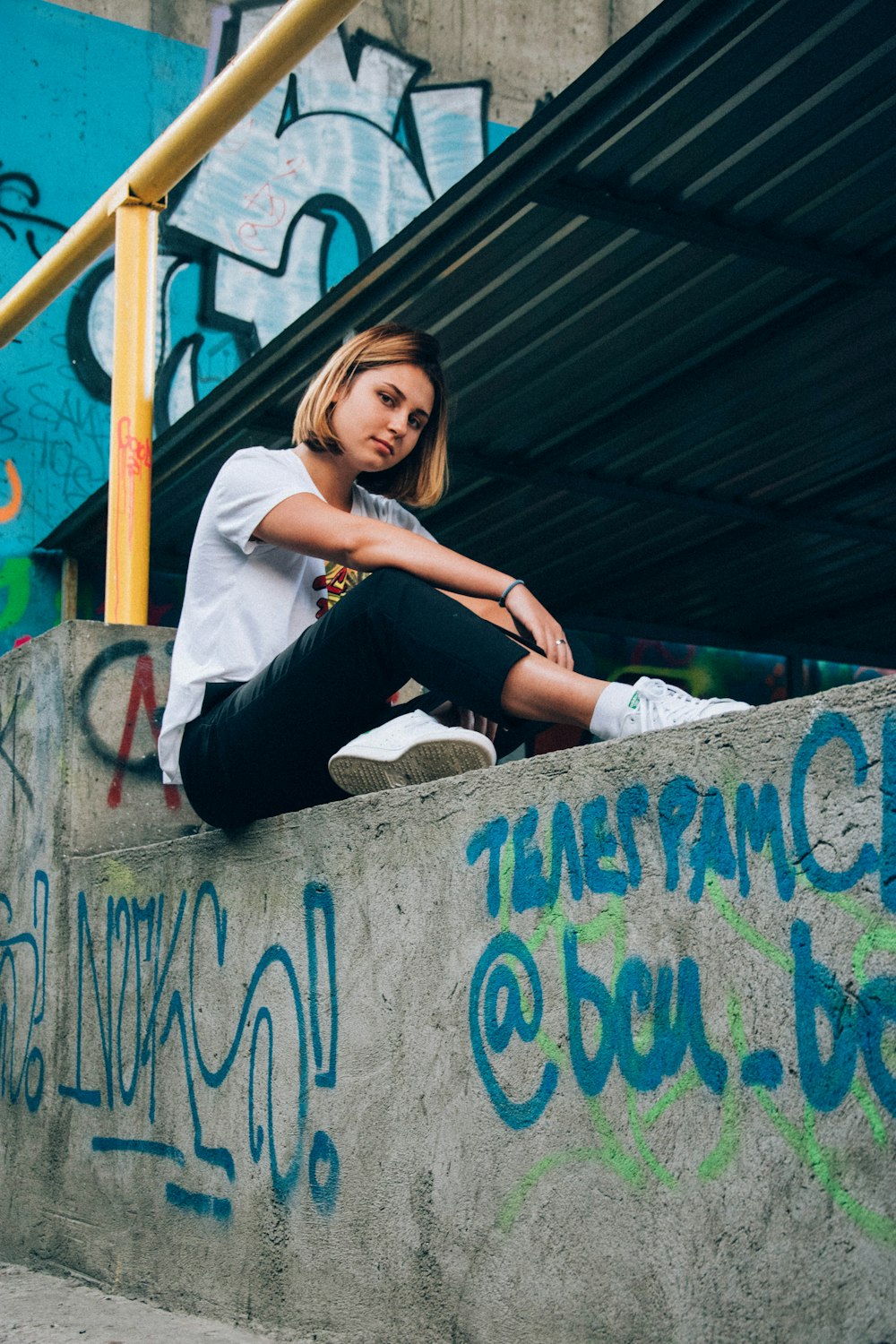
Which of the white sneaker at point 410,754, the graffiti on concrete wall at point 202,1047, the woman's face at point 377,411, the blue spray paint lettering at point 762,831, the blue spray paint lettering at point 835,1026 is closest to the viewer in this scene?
the blue spray paint lettering at point 835,1026

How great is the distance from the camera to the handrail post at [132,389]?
4.63 metres

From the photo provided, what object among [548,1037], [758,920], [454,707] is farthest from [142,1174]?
[758,920]

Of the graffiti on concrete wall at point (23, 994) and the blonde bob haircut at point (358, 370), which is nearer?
the blonde bob haircut at point (358, 370)

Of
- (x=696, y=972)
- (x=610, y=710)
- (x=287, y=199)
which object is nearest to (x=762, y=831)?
(x=696, y=972)

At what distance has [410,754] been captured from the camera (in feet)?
9.41

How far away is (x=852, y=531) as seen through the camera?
323 inches

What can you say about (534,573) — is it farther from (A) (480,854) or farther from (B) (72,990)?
(A) (480,854)

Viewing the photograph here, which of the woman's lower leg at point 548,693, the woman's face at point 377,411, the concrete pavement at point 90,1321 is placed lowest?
the concrete pavement at point 90,1321

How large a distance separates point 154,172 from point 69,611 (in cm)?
488

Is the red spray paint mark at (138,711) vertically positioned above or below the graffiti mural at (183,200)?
below

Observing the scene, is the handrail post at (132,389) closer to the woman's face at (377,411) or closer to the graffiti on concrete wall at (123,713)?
the graffiti on concrete wall at (123,713)

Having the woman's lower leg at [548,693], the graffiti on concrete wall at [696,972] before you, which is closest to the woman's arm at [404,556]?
the woman's lower leg at [548,693]

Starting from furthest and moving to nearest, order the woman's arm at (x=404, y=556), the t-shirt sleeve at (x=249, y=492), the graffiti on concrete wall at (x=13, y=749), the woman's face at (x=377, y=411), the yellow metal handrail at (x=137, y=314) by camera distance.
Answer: the graffiti on concrete wall at (x=13, y=749)
the yellow metal handrail at (x=137, y=314)
the woman's face at (x=377, y=411)
the t-shirt sleeve at (x=249, y=492)
the woman's arm at (x=404, y=556)

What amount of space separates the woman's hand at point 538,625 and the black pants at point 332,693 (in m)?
0.10
